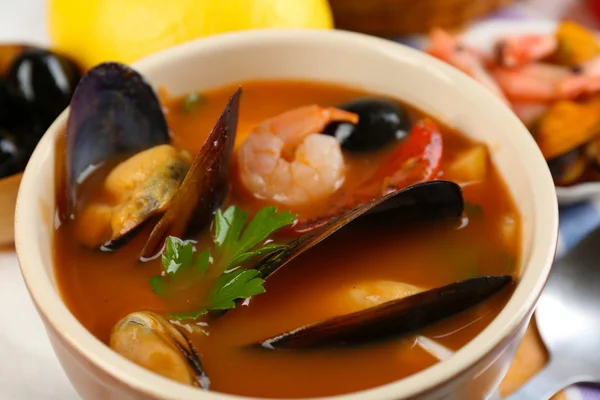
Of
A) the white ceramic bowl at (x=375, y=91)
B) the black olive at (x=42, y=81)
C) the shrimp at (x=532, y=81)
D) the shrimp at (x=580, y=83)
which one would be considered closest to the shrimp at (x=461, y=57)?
the shrimp at (x=532, y=81)

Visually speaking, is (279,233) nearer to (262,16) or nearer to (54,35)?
(262,16)

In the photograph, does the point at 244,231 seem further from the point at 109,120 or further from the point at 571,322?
the point at 571,322

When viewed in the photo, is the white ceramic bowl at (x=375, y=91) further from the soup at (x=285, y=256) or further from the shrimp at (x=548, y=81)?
the shrimp at (x=548, y=81)

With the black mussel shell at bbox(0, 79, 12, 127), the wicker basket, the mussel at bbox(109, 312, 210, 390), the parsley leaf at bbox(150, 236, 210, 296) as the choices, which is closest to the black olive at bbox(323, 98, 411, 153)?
the parsley leaf at bbox(150, 236, 210, 296)

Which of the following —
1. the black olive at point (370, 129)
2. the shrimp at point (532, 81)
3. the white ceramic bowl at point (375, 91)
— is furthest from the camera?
the shrimp at point (532, 81)

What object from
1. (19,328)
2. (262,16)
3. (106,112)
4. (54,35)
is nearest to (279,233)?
(106,112)

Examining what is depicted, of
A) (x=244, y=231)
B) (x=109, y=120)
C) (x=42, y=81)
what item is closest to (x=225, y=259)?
(x=244, y=231)
